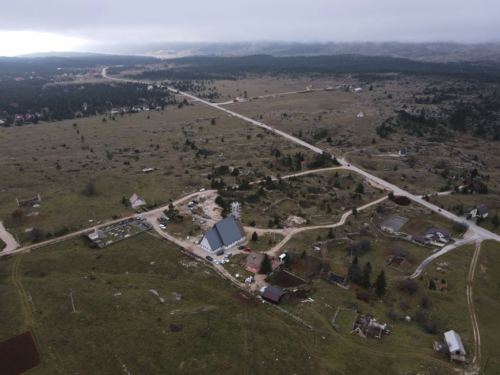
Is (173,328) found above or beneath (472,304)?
above

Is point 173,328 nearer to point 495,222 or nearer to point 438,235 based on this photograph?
point 438,235

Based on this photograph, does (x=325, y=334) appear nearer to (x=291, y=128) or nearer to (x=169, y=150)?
(x=169, y=150)

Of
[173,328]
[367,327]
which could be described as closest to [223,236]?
[173,328]

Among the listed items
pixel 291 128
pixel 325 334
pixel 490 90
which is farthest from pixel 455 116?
pixel 325 334

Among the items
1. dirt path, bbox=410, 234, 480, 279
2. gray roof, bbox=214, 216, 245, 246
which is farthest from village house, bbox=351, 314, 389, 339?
gray roof, bbox=214, 216, 245, 246

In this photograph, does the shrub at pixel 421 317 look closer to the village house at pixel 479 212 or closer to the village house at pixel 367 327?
the village house at pixel 367 327

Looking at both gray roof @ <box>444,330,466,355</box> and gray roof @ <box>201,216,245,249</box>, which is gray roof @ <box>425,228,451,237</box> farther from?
gray roof @ <box>201,216,245,249</box>

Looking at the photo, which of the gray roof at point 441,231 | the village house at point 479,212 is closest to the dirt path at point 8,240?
the gray roof at point 441,231
